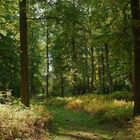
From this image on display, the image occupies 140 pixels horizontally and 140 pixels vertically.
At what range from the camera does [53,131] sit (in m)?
15.2

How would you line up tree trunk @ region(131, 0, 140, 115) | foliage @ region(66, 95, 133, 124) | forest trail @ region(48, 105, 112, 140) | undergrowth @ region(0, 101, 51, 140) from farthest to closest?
1. foliage @ region(66, 95, 133, 124)
2. tree trunk @ region(131, 0, 140, 115)
3. forest trail @ region(48, 105, 112, 140)
4. undergrowth @ region(0, 101, 51, 140)

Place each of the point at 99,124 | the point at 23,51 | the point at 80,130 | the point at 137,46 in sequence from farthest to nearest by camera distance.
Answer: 1. the point at 99,124
2. the point at 23,51
3. the point at 137,46
4. the point at 80,130

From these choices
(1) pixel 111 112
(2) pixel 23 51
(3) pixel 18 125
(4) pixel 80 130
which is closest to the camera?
(3) pixel 18 125

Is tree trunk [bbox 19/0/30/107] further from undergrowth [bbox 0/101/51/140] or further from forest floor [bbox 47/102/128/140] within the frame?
undergrowth [bbox 0/101/51/140]

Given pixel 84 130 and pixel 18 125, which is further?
pixel 84 130

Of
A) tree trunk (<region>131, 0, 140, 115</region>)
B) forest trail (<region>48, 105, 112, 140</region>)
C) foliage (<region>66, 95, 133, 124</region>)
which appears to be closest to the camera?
forest trail (<region>48, 105, 112, 140</region>)

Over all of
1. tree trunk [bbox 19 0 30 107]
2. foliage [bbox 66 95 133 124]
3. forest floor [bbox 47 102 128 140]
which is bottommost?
forest floor [bbox 47 102 128 140]

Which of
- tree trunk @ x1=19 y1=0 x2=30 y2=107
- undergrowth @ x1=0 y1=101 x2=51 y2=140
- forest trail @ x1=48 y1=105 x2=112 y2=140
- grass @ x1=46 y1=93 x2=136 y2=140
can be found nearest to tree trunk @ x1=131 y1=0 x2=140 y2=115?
grass @ x1=46 y1=93 x2=136 y2=140

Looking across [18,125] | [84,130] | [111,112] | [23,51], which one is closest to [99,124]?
[111,112]

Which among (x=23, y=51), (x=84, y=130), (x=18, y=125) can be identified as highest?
(x=23, y=51)

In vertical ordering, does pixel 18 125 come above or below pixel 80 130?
above

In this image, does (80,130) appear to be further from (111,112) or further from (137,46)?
(137,46)

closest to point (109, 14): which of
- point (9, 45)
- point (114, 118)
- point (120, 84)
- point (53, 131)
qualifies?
point (114, 118)

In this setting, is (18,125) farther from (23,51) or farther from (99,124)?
(99,124)
